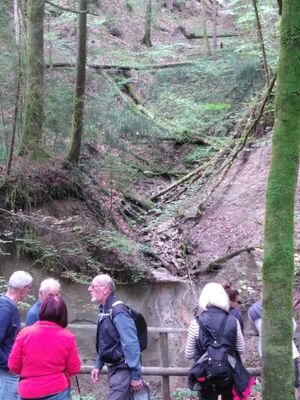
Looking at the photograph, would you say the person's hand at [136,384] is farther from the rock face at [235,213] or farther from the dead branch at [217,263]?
the rock face at [235,213]

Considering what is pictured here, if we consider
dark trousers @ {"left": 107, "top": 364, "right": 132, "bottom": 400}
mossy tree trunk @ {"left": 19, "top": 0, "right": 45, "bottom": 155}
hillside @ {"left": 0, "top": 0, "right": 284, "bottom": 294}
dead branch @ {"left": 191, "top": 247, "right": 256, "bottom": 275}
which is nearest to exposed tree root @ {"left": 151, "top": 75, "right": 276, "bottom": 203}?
hillside @ {"left": 0, "top": 0, "right": 284, "bottom": 294}

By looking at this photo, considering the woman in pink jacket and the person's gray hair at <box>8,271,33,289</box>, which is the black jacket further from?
the person's gray hair at <box>8,271,33,289</box>

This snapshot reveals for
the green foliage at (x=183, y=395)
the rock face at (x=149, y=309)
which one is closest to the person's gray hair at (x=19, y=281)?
the green foliage at (x=183, y=395)

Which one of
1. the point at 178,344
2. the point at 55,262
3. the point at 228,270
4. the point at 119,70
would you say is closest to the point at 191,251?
the point at 228,270

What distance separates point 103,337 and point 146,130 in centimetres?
1249

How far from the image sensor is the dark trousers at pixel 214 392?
5.05m

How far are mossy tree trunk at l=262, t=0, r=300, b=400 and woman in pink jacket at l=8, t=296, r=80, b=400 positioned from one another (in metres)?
1.80

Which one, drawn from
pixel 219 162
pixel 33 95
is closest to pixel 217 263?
pixel 219 162

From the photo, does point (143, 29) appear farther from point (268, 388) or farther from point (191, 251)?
point (268, 388)

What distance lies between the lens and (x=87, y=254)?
11125 mm

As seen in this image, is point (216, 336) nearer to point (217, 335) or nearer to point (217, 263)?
point (217, 335)

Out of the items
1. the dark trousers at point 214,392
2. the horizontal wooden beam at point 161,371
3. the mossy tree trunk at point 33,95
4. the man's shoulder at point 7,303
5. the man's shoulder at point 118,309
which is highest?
the mossy tree trunk at point 33,95

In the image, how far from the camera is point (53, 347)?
432cm

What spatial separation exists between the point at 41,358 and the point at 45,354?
46 mm
